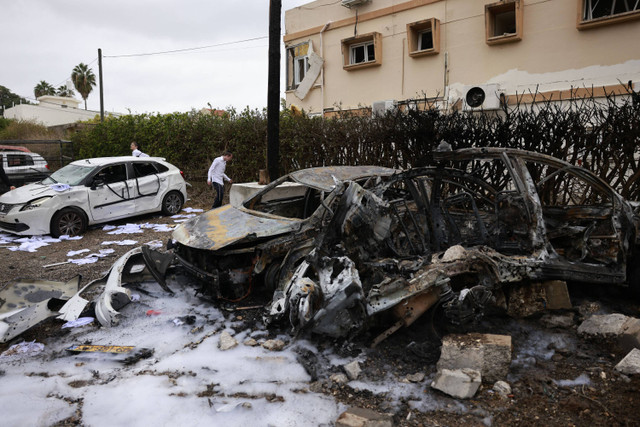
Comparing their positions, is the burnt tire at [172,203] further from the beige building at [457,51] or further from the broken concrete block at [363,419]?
the broken concrete block at [363,419]

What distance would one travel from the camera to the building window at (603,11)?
9945mm

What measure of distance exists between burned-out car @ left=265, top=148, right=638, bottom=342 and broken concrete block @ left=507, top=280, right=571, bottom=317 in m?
0.05

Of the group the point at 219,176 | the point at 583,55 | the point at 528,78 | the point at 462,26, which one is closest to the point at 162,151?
the point at 219,176

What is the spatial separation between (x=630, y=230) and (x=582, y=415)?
209 centimetres

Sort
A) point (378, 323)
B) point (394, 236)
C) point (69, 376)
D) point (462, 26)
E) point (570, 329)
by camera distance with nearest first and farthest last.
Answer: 1. point (69, 376)
2. point (378, 323)
3. point (570, 329)
4. point (394, 236)
5. point (462, 26)

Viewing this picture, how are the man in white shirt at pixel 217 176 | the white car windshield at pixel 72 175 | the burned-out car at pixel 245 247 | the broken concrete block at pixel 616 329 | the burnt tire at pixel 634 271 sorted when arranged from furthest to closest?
the man in white shirt at pixel 217 176 → the white car windshield at pixel 72 175 → the burned-out car at pixel 245 247 → the burnt tire at pixel 634 271 → the broken concrete block at pixel 616 329

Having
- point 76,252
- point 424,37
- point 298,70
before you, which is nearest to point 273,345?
point 76,252

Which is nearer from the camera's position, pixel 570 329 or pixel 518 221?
pixel 570 329

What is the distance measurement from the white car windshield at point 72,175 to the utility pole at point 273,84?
3.69m

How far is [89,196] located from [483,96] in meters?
10.4

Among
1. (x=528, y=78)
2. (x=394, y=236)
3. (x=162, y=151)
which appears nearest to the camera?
(x=394, y=236)

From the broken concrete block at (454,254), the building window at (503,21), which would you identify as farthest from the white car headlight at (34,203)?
the building window at (503,21)

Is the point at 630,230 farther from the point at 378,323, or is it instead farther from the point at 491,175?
the point at 491,175

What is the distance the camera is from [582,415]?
262 cm
